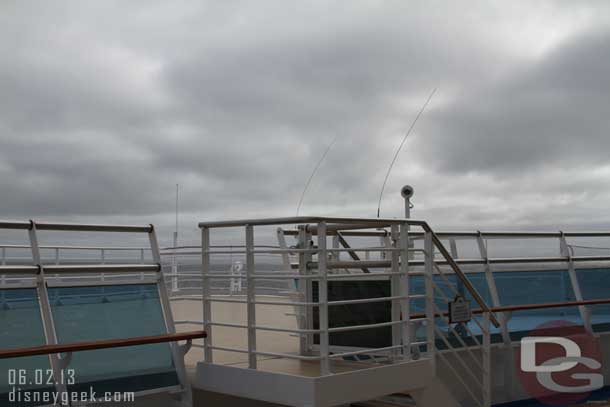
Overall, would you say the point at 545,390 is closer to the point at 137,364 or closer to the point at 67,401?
the point at 137,364

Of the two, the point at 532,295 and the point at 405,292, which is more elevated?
the point at 405,292

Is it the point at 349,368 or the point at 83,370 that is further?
the point at 349,368

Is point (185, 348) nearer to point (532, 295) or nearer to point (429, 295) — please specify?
point (429, 295)

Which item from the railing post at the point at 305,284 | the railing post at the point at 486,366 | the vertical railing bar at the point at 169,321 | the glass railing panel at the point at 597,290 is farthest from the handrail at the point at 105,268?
the glass railing panel at the point at 597,290

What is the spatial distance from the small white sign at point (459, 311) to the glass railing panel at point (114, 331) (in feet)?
9.49

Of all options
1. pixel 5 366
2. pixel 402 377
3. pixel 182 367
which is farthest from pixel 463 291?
pixel 5 366

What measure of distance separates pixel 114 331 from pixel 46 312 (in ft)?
2.02

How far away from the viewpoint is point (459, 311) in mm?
7785

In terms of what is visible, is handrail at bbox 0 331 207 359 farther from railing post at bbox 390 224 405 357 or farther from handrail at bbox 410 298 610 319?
handrail at bbox 410 298 610 319

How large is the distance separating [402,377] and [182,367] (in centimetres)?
205

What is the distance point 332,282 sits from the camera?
766cm

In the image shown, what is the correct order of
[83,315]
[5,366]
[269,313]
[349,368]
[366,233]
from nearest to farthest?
[5,366] < [83,315] < [349,368] < [366,233] < [269,313]

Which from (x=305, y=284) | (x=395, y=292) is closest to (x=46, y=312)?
(x=305, y=284)

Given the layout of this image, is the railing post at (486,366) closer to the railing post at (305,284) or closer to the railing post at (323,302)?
the railing post at (305,284)
